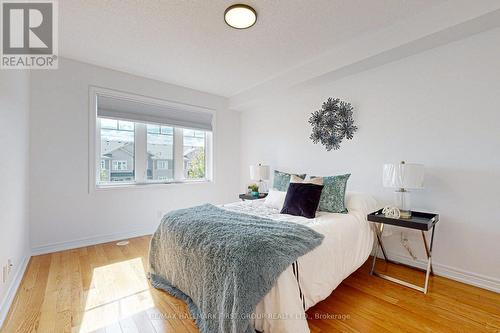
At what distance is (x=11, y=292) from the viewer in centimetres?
192

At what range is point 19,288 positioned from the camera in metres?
2.07

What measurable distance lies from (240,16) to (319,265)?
2166 mm

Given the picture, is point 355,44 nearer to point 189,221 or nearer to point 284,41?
point 284,41

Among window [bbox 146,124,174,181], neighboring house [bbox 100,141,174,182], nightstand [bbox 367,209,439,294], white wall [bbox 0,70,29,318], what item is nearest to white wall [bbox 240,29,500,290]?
nightstand [bbox 367,209,439,294]

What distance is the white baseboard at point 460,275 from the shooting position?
6.84 ft

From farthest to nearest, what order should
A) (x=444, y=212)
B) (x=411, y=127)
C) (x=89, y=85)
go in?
(x=89, y=85) → (x=411, y=127) → (x=444, y=212)

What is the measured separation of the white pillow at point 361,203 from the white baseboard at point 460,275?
68 centimetres

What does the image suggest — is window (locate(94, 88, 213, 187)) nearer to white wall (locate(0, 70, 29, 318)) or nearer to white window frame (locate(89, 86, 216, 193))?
white window frame (locate(89, 86, 216, 193))

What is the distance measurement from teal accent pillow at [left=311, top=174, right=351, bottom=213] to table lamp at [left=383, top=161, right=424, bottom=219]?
1.40 feet

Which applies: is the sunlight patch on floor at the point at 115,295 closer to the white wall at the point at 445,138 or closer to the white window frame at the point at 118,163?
the white window frame at the point at 118,163

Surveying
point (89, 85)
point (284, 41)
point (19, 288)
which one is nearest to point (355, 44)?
point (284, 41)

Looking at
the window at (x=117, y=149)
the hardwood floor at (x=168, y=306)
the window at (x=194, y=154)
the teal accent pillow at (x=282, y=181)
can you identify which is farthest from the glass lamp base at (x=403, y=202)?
the window at (x=117, y=149)

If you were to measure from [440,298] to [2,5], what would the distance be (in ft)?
14.1

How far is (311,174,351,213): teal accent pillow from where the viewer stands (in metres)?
2.49
